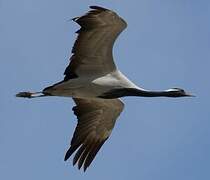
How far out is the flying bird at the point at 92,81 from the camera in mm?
26578

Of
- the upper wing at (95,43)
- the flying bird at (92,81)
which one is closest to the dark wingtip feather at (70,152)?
the flying bird at (92,81)

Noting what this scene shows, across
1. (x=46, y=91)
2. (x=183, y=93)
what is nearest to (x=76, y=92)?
(x=46, y=91)

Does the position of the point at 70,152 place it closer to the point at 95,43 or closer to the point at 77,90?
the point at 77,90

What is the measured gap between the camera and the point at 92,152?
2922 cm

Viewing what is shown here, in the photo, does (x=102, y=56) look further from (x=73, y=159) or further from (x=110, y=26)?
(x=73, y=159)

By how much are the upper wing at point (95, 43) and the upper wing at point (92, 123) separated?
5.90 ft

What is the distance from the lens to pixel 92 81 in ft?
91.0

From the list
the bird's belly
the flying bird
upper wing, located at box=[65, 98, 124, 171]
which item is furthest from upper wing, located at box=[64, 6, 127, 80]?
upper wing, located at box=[65, 98, 124, 171]

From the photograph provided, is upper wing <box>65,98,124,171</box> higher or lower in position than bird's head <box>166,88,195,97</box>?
lower

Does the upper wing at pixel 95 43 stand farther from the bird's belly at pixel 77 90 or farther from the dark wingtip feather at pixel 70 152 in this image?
the dark wingtip feather at pixel 70 152

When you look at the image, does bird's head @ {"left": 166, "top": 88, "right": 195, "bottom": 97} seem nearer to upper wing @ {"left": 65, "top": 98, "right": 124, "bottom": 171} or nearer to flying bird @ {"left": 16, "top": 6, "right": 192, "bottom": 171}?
flying bird @ {"left": 16, "top": 6, "right": 192, "bottom": 171}

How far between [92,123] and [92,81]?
7.58 ft

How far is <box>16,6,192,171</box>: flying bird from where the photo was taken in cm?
2658

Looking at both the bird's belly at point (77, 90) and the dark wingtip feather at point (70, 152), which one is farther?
the dark wingtip feather at point (70, 152)
